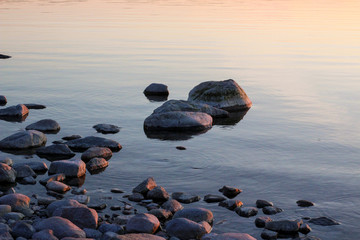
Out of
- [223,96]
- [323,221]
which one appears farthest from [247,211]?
[223,96]

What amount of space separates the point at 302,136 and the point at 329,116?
2269 mm

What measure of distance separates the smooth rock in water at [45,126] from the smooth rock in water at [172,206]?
510 cm

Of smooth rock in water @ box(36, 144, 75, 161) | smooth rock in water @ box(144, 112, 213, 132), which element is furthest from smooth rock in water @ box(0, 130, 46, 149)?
smooth rock in water @ box(144, 112, 213, 132)

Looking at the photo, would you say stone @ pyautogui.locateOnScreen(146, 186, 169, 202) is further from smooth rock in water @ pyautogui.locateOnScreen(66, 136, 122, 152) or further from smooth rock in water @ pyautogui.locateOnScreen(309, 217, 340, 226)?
smooth rock in water @ pyautogui.locateOnScreen(66, 136, 122, 152)

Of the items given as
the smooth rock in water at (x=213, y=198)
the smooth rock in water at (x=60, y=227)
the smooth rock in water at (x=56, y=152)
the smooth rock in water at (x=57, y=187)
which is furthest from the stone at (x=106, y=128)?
the smooth rock in water at (x=60, y=227)

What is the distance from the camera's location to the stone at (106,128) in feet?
41.6

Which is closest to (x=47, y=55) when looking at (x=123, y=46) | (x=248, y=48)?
(x=123, y=46)

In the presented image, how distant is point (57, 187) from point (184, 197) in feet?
6.30

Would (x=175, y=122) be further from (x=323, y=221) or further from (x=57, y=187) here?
(x=323, y=221)

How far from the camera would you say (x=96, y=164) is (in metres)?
10.0

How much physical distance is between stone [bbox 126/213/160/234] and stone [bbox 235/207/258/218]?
1221mm

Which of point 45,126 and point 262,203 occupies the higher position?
point 262,203

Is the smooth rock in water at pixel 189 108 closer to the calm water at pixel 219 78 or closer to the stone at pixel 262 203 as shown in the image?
the calm water at pixel 219 78

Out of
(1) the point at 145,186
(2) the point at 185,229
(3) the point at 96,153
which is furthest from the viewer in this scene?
(3) the point at 96,153
